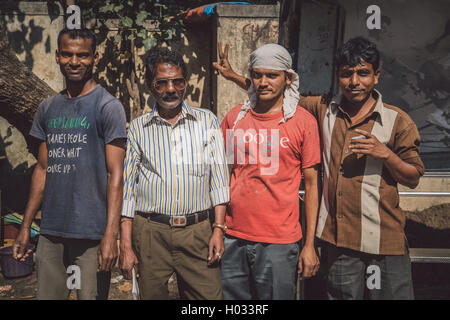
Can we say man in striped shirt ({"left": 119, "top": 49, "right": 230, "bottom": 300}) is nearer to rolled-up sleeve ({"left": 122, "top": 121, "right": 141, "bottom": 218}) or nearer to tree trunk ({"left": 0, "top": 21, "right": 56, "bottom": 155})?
rolled-up sleeve ({"left": 122, "top": 121, "right": 141, "bottom": 218})

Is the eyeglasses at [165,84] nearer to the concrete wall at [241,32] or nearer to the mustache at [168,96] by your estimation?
the mustache at [168,96]

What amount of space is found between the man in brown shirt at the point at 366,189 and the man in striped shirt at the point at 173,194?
2.48ft

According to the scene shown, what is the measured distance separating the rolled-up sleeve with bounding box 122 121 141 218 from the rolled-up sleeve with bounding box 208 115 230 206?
493 mm

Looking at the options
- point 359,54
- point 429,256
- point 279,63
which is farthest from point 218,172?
point 429,256

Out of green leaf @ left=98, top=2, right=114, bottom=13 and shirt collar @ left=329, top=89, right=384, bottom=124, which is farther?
green leaf @ left=98, top=2, right=114, bottom=13

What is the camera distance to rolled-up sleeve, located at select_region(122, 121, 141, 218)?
2.53m

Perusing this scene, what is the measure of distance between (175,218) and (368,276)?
4.26 feet

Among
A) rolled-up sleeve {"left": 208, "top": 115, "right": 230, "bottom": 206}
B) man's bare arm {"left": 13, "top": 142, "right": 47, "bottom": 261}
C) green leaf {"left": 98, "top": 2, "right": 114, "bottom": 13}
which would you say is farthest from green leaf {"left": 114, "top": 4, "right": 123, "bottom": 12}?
rolled-up sleeve {"left": 208, "top": 115, "right": 230, "bottom": 206}

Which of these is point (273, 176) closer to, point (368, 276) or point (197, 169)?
point (197, 169)

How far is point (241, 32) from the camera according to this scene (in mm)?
5531

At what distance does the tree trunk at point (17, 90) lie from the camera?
3918 millimetres

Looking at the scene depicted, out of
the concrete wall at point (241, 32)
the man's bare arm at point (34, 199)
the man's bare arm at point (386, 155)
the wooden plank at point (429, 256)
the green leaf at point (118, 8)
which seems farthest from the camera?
the green leaf at point (118, 8)

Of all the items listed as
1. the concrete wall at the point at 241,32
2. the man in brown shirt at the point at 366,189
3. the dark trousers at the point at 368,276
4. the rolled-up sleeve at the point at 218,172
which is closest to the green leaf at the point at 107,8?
the concrete wall at the point at 241,32

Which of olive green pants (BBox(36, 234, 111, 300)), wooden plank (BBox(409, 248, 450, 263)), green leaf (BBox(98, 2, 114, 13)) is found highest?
green leaf (BBox(98, 2, 114, 13))
